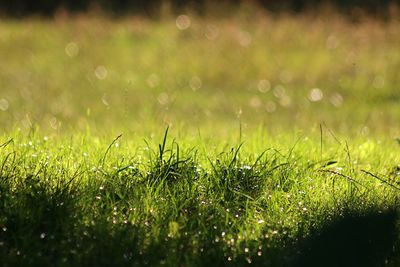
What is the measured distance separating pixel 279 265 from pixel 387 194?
91 centimetres

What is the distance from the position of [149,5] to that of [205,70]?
6.32m

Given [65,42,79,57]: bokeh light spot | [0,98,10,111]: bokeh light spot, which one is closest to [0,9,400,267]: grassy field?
[0,98,10,111]: bokeh light spot

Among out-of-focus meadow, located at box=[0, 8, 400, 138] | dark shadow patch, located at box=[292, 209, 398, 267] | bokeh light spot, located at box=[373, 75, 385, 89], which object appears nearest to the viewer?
dark shadow patch, located at box=[292, 209, 398, 267]

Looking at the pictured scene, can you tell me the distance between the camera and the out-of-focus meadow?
10195mm

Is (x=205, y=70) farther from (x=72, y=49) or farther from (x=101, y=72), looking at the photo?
(x=72, y=49)

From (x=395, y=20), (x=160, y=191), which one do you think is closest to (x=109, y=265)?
(x=160, y=191)

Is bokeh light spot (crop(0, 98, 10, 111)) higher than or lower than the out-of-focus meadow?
lower

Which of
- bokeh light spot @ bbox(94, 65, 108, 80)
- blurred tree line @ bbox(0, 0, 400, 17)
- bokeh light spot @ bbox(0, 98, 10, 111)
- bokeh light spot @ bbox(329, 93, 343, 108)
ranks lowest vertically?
bokeh light spot @ bbox(0, 98, 10, 111)

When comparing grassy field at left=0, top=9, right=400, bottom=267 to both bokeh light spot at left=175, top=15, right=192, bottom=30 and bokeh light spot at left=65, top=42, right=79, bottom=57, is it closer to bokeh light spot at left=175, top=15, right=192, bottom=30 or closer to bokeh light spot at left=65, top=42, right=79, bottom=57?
bokeh light spot at left=65, top=42, right=79, bottom=57

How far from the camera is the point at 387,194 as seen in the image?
4352mm

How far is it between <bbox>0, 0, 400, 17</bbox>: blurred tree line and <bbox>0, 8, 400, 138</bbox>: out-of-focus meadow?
4.36 feet

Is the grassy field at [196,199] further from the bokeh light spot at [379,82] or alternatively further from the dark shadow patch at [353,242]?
the bokeh light spot at [379,82]

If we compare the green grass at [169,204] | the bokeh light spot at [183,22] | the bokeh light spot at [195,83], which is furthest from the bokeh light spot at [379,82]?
the green grass at [169,204]

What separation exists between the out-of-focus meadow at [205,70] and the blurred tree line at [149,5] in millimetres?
1328
